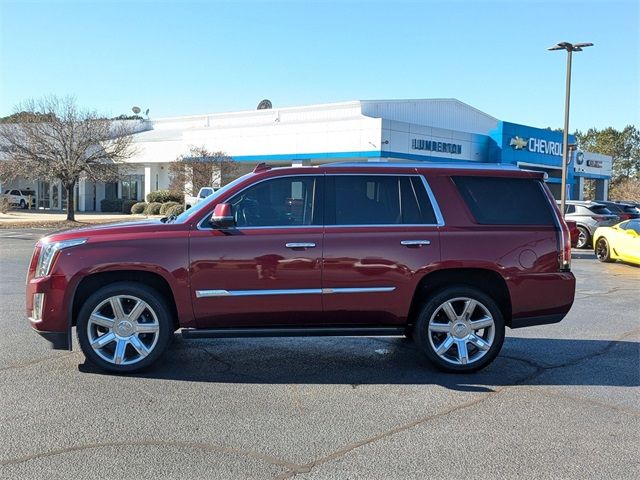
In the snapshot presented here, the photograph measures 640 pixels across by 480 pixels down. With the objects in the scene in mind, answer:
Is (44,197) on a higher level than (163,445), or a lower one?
higher

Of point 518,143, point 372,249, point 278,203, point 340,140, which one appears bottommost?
point 372,249

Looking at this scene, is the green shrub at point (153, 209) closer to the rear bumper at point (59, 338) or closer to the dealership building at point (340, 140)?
the dealership building at point (340, 140)

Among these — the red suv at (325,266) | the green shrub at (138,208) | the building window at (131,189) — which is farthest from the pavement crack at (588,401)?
the building window at (131,189)

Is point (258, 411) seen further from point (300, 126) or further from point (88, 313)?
point (300, 126)

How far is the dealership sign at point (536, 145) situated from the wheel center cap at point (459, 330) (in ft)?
144

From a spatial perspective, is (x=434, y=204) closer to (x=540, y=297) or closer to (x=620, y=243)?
(x=540, y=297)

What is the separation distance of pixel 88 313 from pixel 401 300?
9.48 ft

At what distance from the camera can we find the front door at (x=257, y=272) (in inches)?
221

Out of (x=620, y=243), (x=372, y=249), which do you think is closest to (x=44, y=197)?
(x=620, y=243)

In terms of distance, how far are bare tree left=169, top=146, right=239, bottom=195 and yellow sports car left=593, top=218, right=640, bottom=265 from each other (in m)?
25.6

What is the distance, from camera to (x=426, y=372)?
6.04m

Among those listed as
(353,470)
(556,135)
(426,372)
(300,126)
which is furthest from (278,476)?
(556,135)

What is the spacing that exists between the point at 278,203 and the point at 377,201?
Answer: 964mm

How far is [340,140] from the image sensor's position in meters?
38.2
